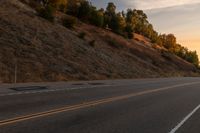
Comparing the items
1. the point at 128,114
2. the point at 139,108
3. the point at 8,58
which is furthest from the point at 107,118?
the point at 8,58

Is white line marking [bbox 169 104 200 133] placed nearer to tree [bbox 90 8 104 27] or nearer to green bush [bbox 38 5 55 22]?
green bush [bbox 38 5 55 22]

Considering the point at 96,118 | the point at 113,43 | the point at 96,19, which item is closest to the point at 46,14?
the point at 113,43

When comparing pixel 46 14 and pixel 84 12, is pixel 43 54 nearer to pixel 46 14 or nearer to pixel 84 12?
pixel 46 14

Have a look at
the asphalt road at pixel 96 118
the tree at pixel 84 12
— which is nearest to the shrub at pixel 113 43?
the tree at pixel 84 12

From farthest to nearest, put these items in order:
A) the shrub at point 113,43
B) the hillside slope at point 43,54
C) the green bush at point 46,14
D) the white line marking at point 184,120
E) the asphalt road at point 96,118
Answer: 1. the shrub at point 113,43
2. the green bush at point 46,14
3. the hillside slope at point 43,54
4. the white line marking at point 184,120
5. the asphalt road at point 96,118

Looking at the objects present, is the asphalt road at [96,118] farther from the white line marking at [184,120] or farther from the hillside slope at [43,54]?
the hillside slope at [43,54]

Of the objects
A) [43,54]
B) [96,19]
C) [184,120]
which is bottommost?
[184,120]

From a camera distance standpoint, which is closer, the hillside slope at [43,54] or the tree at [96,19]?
the hillside slope at [43,54]

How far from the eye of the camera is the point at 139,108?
15242mm

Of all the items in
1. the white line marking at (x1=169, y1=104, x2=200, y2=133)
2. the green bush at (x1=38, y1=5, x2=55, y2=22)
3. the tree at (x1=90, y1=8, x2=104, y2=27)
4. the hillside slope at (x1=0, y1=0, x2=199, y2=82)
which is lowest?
the white line marking at (x1=169, y1=104, x2=200, y2=133)

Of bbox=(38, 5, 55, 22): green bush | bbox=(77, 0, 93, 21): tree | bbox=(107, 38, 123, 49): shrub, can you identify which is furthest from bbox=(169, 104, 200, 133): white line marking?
bbox=(77, 0, 93, 21): tree

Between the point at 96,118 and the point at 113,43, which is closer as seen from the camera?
the point at 96,118

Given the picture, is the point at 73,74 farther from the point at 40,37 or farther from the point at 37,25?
the point at 37,25

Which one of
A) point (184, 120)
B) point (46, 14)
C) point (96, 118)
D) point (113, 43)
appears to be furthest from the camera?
point (113, 43)
